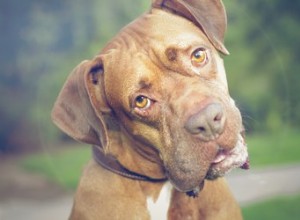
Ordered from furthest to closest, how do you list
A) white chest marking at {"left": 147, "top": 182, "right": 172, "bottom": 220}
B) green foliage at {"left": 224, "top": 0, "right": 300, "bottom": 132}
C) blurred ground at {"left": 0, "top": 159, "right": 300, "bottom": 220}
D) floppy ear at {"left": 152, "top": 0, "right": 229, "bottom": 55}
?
green foliage at {"left": 224, "top": 0, "right": 300, "bottom": 132} → blurred ground at {"left": 0, "top": 159, "right": 300, "bottom": 220} → white chest marking at {"left": 147, "top": 182, "right": 172, "bottom": 220} → floppy ear at {"left": 152, "top": 0, "right": 229, "bottom": 55}

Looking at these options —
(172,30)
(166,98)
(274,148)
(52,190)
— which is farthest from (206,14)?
(52,190)

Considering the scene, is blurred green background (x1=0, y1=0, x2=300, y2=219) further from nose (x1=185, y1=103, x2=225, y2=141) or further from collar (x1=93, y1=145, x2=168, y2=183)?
nose (x1=185, y1=103, x2=225, y2=141)

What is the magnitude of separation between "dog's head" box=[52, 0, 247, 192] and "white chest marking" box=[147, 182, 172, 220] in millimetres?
127

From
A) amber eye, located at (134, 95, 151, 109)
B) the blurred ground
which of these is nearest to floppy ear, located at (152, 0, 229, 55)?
amber eye, located at (134, 95, 151, 109)

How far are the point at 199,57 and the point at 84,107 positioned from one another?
529 millimetres

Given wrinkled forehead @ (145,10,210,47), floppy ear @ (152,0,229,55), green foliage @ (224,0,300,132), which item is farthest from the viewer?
green foliage @ (224,0,300,132)

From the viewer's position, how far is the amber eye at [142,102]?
8.35 feet

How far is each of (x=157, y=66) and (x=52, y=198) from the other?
191 cm

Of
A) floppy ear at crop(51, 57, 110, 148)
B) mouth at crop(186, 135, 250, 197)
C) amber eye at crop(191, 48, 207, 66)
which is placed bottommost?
mouth at crop(186, 135, 250, 197)

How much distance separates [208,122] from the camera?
7.72 ft

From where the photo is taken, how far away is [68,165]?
4.07 m

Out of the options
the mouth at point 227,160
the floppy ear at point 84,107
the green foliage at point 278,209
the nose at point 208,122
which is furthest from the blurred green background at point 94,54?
the nose at point 208,122

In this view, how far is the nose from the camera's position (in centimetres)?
235

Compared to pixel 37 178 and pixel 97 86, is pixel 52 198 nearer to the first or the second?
pixel 37 178
